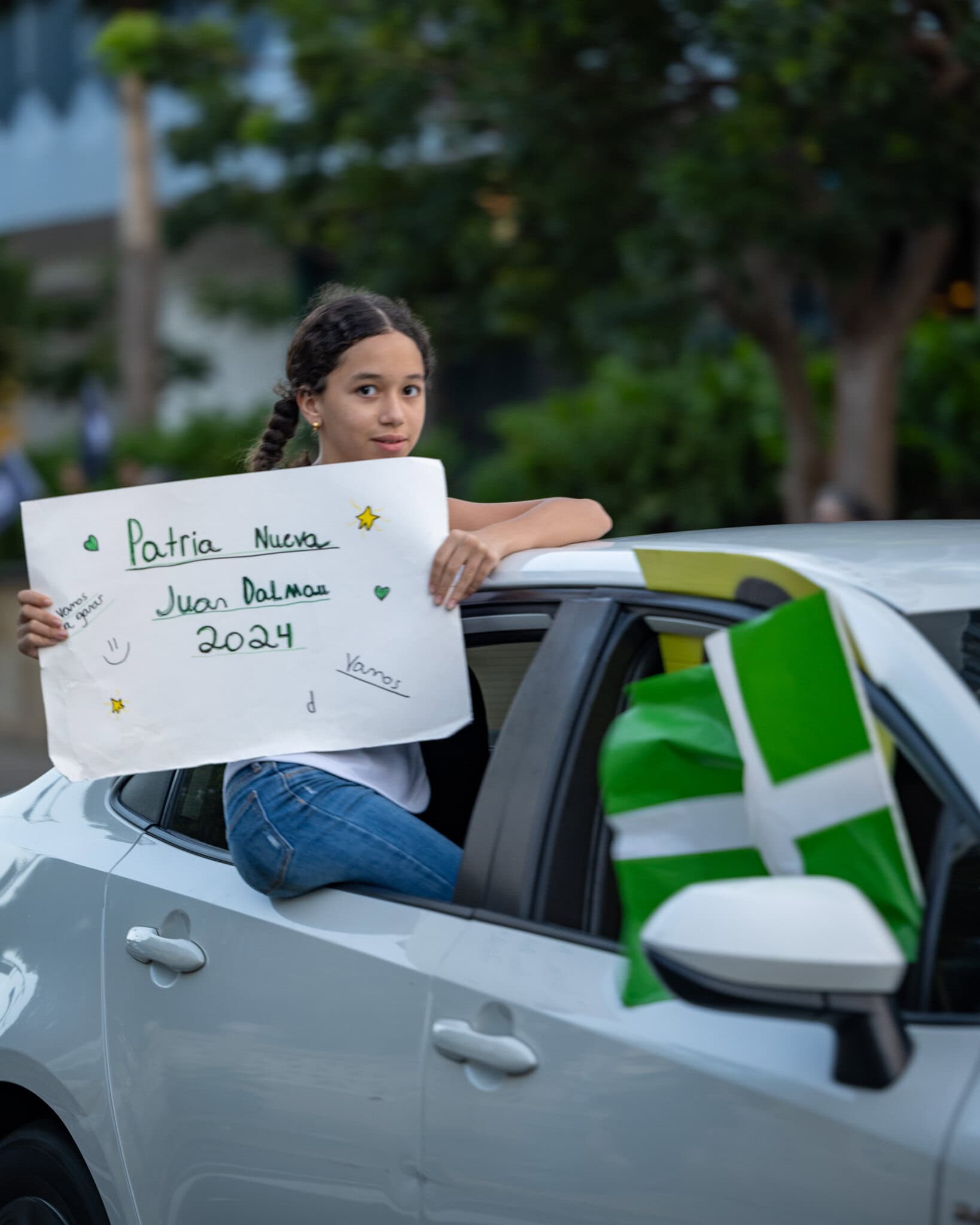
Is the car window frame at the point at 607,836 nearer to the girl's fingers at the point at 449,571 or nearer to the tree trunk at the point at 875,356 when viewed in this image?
the girl's fingers at the point at 449,571

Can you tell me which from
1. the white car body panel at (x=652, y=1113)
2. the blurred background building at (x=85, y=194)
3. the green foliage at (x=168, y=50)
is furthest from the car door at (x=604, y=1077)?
the blurred background building at (x=85, y=194)

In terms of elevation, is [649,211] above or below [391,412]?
above

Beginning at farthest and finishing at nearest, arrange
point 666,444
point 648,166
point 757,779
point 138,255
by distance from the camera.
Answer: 1. point 138,255
2. point 666,444
3. point 648,166
4. point 757,779

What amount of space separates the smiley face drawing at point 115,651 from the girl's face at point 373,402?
0.58 m

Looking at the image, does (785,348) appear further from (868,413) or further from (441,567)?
(441,567)

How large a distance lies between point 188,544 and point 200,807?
0.47 metres

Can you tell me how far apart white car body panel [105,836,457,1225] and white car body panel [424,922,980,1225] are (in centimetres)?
8

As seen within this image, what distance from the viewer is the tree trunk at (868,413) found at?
970 centimetres

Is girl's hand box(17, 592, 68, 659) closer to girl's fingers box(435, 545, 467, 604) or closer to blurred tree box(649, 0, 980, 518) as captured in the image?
girl's fingers box(435, 545, 467, 604)

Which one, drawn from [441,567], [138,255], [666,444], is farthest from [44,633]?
[138,255]

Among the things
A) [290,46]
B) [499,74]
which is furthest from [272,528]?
[290,46]

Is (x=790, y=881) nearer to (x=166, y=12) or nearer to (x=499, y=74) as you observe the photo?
(x=499, y=74)

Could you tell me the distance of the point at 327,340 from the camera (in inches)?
124

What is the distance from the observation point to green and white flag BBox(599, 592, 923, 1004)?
73.6 inches
